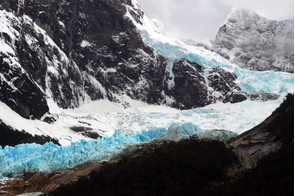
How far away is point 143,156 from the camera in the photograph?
160 feet

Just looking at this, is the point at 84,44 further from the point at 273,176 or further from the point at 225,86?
the point at 273,176

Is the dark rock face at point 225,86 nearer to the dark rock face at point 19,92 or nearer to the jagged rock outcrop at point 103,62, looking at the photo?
the jagged rock outcrop at point 103,62

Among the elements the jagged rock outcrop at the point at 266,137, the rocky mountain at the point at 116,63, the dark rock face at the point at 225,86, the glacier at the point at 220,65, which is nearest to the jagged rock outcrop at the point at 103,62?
the rocky mountain at the point at 116,63

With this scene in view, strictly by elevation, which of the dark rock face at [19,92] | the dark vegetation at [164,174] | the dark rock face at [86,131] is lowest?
the dark vegetation at [164,174]

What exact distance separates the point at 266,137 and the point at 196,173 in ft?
26.2

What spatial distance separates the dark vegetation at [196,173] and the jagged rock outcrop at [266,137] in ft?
0.48

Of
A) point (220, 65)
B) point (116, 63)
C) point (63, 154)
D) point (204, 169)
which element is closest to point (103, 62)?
point (116, 63)

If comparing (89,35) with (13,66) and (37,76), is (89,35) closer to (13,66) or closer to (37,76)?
(37,76)

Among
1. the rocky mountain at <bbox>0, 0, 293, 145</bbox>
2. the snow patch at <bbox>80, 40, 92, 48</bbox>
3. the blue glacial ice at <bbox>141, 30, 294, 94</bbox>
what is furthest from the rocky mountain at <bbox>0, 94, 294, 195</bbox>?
the snow patch at <bbox>80, 40, 92, 48</bbox>

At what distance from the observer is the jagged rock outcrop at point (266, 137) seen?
39344mm

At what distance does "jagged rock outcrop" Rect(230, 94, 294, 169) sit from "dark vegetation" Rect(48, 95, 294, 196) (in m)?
0.15

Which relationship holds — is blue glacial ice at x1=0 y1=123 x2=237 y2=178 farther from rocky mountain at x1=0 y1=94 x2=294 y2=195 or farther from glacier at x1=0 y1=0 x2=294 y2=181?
rocky mountain at x1=0 y1=94 x2=294 y2=195

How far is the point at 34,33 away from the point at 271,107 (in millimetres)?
76997

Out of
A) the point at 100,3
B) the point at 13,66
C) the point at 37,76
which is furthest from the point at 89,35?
the point at 13,66
